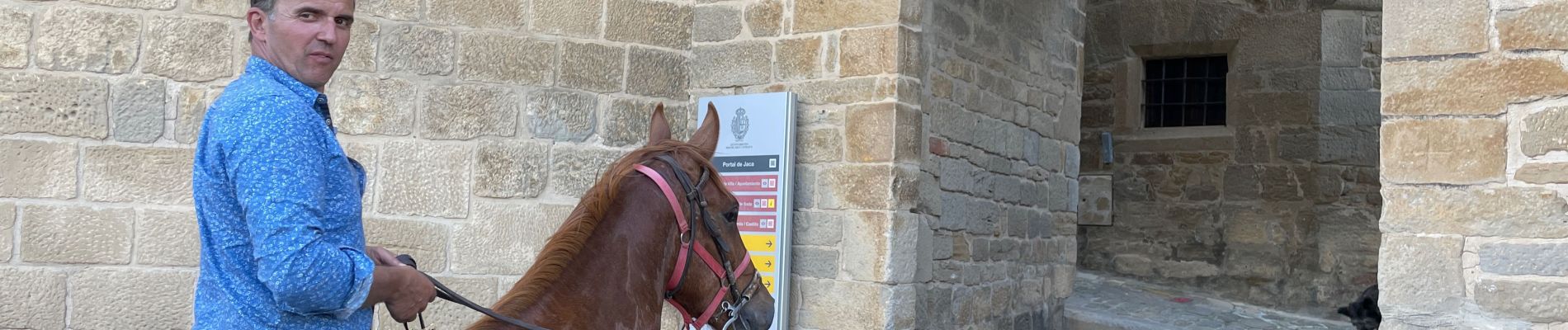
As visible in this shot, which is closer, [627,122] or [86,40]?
[86,40]

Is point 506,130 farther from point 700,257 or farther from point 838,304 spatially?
point 700,257

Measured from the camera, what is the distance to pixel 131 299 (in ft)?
13.0

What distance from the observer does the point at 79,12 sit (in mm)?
3910

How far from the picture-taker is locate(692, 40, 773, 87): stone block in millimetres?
5117

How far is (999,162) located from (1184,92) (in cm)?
456

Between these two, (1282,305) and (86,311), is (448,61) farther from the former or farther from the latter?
(1282,305)

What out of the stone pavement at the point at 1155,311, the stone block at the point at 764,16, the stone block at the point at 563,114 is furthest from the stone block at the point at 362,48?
the stone pavement at the point at 1155,311

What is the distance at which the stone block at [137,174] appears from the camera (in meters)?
3.92

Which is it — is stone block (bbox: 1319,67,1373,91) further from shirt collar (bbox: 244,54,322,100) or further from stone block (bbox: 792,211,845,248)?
shirt collar (bbox: 244,54,322,100)

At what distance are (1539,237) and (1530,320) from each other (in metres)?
0.22

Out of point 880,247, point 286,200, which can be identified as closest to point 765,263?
point 880,247

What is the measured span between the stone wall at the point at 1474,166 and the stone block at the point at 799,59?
88.4 inches

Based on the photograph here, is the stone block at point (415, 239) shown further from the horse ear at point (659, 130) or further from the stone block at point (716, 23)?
the horse ear at point (659, 130)

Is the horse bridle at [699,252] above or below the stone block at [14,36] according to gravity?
below
